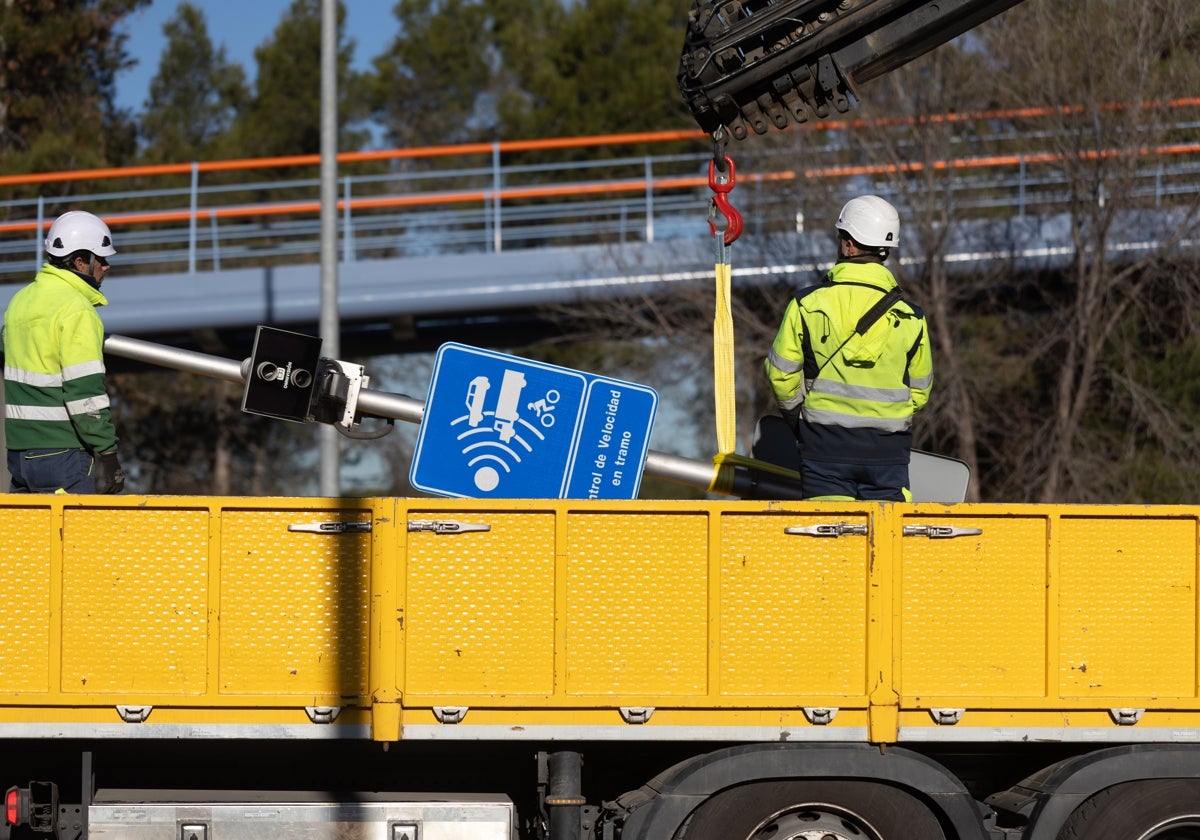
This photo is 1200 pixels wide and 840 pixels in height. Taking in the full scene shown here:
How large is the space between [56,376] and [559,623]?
2.76m

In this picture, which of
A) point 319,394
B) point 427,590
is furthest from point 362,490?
point 427,590

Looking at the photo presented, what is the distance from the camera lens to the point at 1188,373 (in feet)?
53.1

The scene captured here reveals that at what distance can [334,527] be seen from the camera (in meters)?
5.39

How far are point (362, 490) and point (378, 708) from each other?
2760 cm

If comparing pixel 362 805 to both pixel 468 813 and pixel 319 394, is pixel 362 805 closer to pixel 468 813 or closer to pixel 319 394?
pixel 468 813

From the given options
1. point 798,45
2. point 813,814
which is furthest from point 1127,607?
point 798,45

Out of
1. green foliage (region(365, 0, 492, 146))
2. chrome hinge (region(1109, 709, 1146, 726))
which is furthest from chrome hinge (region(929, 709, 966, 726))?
green foliage (region(365, 0, 492, 146))

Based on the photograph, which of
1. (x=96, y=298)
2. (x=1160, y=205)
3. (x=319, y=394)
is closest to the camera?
(x=96, y=298)

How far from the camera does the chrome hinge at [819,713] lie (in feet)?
17.8

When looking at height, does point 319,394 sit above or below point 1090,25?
below

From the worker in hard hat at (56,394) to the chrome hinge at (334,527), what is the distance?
5.17 feet

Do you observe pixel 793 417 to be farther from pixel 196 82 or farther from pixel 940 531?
pixel 196 82

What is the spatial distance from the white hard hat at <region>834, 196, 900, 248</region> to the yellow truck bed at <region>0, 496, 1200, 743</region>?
1.56 meters

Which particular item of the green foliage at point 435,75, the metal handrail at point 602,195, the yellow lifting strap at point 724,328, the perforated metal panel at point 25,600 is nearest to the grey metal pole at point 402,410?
the yellow lifting strap at point 724,328
